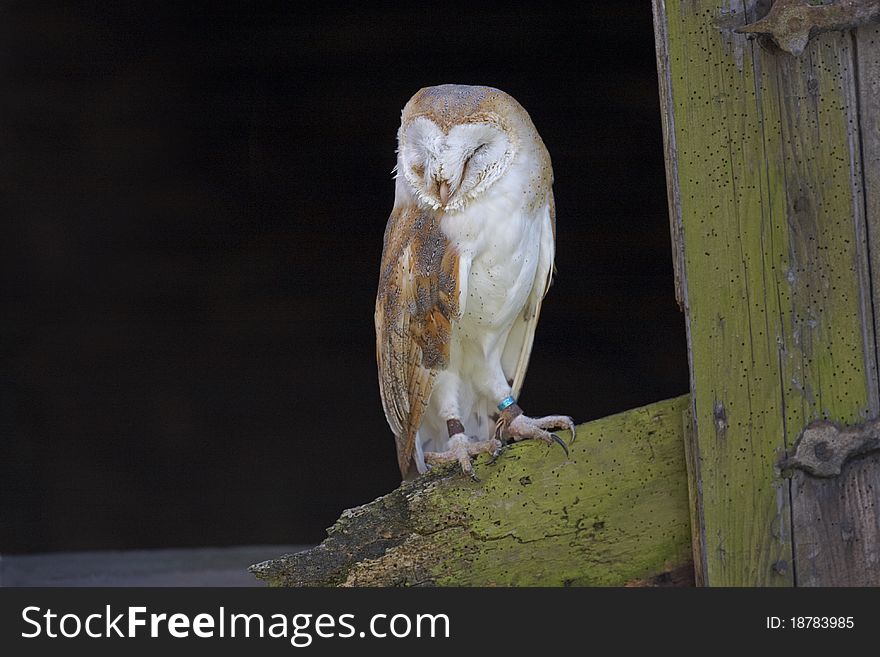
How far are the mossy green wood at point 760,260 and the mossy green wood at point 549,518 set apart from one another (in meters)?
0.12

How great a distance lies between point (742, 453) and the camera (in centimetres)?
204

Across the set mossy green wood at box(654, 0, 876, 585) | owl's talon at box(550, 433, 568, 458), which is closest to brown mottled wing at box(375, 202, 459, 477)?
owl's talon at box(550, 433, 568, 458)

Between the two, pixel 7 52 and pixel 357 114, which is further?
pixel 357 114

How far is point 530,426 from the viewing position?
7.91ft

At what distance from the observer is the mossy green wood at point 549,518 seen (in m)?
2.07

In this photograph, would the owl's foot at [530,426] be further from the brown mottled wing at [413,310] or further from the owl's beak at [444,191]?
the owl's beak at [444,191]

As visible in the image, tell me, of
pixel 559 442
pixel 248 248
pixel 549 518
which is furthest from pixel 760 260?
pixel 248 248

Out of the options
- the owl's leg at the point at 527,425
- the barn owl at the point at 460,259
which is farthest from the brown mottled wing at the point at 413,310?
the owl's leg at the point at 527,425

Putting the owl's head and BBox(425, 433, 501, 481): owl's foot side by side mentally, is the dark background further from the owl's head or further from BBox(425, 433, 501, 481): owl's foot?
BBox(425, 433, 501, 481): owl's foot
